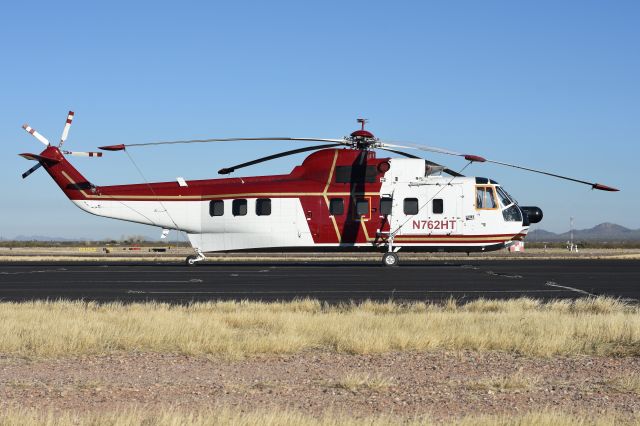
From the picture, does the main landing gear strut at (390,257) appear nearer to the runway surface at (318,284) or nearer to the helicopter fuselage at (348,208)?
the helicopter fuselage at (348,208)

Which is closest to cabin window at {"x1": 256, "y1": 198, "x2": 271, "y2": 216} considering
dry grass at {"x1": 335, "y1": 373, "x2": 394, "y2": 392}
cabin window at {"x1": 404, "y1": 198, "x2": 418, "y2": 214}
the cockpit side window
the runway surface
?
the runway surface

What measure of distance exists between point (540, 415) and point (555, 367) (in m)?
3.56

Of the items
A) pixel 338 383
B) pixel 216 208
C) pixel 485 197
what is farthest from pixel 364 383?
pixel 216 208

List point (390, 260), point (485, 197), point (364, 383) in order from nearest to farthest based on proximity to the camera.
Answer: point (364, 383) → point (390, 260) → point (485, 197)

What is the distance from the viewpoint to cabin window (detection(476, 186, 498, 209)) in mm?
35094

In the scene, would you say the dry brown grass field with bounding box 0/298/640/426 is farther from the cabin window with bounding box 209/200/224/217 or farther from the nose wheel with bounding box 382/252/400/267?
the cabin window with bounding box 209/200/224/217

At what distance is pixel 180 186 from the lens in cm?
3612

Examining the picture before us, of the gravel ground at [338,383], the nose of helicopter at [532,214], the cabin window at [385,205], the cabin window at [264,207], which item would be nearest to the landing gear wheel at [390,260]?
the cabin window at [385,205]

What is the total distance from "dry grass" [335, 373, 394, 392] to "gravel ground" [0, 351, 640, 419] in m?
0.02

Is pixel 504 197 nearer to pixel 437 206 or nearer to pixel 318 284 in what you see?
pixel 437 206

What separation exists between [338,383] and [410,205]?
2534 cm

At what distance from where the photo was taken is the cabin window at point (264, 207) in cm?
3528

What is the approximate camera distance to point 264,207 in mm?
35344

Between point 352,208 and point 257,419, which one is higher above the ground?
point 352,208
